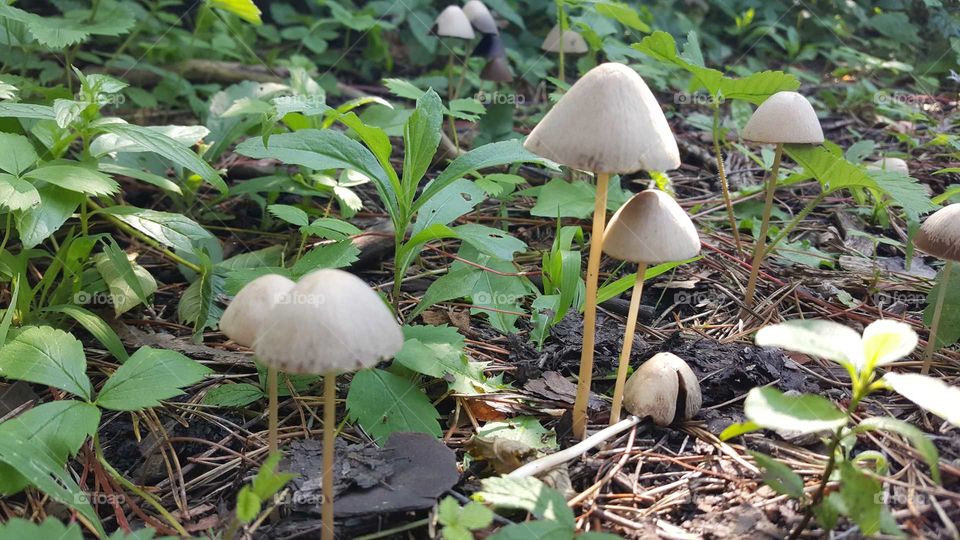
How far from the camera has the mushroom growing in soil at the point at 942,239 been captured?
2301mm

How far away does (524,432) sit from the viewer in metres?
2.31

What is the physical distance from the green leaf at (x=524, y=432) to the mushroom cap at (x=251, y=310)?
2.72 ft

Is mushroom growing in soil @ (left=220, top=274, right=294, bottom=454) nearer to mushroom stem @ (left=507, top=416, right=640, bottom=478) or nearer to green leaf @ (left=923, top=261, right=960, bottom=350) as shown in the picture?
mushroom stem @ (left=507, top=416, right=640, bottom=478)

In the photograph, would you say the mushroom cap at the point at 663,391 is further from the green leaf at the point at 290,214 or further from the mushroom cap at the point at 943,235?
the green leaf at the point at 290,214

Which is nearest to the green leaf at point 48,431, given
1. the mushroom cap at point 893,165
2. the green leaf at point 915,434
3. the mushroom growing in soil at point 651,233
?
the mushroom growing in soil at point 651,233

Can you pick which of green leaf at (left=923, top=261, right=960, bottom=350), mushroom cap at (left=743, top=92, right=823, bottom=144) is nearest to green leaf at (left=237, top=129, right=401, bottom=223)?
mushroom cap at (left=743, top=92, right=823, bottom=144)

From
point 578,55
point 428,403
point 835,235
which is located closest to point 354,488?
point 428,403

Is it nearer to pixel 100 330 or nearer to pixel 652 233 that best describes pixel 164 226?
pixel 100 330

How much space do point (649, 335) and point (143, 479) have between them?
6.19ft

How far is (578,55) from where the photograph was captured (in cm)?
651

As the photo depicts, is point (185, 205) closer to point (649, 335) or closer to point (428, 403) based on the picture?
point (428, 403)

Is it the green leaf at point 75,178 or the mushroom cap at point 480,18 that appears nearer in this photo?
the green leaf at point 75,178

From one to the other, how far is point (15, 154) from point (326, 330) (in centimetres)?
176

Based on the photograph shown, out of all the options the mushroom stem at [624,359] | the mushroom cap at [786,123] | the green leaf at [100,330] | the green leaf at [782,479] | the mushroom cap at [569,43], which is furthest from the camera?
the mushroom cap at [569,43]
